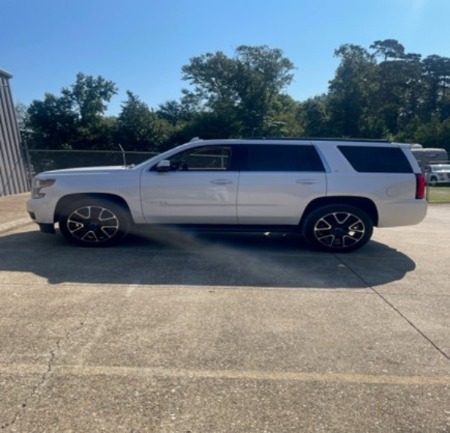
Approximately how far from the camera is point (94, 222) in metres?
6.36

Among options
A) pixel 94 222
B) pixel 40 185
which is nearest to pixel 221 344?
pixel 94 222

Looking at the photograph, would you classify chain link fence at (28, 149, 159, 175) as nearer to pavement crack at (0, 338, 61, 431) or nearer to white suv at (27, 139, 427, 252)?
white suv at (27, 139, 427, 252)

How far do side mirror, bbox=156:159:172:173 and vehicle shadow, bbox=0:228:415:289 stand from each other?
1.28m

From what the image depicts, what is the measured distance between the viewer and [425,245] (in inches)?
285

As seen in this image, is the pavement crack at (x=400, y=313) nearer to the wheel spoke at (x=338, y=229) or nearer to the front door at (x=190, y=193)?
the wheel spoke at (x=338, y=229)

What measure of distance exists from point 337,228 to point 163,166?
114 inches

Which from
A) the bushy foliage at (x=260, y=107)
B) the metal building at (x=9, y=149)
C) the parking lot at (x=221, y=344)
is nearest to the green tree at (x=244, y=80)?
the bushy foliage at (x=260, y=107)

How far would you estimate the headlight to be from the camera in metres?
6.33

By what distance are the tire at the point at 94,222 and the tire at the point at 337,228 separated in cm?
295

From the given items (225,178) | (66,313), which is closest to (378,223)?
(225,178)

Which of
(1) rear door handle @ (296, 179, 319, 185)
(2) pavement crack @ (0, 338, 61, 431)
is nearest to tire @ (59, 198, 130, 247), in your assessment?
(1) rear door handle @ (296, 179, 319, 185)

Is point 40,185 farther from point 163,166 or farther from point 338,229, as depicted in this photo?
point 338,229

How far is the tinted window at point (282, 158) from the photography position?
6.38 meters

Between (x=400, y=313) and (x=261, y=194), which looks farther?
(x=261, y=194)
